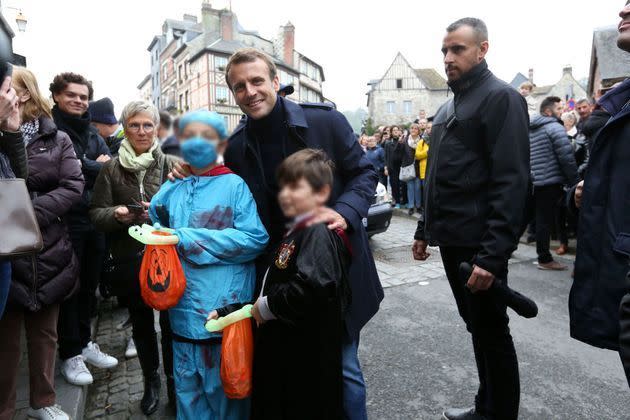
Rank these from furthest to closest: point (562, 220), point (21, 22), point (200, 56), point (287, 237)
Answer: point (21, 22)
point (562, 220)
point (287, 237)
point (200, 56)

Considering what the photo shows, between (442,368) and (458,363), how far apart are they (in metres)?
0.15

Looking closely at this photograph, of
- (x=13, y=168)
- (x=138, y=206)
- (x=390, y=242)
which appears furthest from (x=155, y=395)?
(x=390, y=242)

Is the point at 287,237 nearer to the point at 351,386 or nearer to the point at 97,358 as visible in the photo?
the point at 351,386

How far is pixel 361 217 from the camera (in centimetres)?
165

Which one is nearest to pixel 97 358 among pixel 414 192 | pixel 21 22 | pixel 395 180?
pixel 414 192

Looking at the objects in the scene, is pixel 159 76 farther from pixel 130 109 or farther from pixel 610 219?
pixel 610 219

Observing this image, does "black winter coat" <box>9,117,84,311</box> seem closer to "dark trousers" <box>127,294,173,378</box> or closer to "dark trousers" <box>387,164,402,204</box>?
"dark trousers" <box>127,294,173,378</box>

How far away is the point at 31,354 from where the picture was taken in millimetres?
2447

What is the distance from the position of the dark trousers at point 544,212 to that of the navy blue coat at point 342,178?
455 cm

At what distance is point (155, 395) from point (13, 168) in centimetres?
166

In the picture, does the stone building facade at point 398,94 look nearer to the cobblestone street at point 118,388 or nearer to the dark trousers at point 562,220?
the dark trousers at point 562,220

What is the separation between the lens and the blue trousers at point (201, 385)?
2006mm

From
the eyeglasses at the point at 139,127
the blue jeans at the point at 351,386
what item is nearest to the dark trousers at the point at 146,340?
the blue jeans at the point at 351,386

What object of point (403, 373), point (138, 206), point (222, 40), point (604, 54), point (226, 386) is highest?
point (604, 54)
